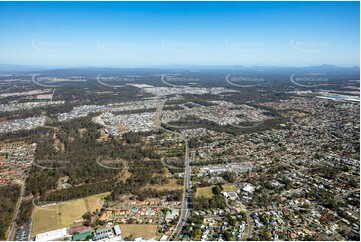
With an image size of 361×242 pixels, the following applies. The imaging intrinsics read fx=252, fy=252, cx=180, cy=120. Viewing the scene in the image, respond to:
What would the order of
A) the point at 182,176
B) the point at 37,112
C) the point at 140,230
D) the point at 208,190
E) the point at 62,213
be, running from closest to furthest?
the point at 140,230 < the point at 62,213 < the point at 208,190 < the point at 182,176 < the point at 37,112

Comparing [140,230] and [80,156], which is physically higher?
[80,156]

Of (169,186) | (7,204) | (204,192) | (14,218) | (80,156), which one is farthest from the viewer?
(80,156)

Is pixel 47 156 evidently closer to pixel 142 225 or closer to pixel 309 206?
pixel 142 225

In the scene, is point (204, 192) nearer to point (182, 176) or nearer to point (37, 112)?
point (182, 176)

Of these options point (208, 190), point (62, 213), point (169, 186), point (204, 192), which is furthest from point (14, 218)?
point (208, 190)

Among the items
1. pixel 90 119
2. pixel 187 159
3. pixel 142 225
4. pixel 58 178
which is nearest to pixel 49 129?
pixel 90 119

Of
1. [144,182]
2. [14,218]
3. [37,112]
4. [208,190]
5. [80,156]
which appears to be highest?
[37,112]

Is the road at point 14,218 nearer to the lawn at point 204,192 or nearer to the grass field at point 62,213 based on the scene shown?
the grass field at point 62,213
